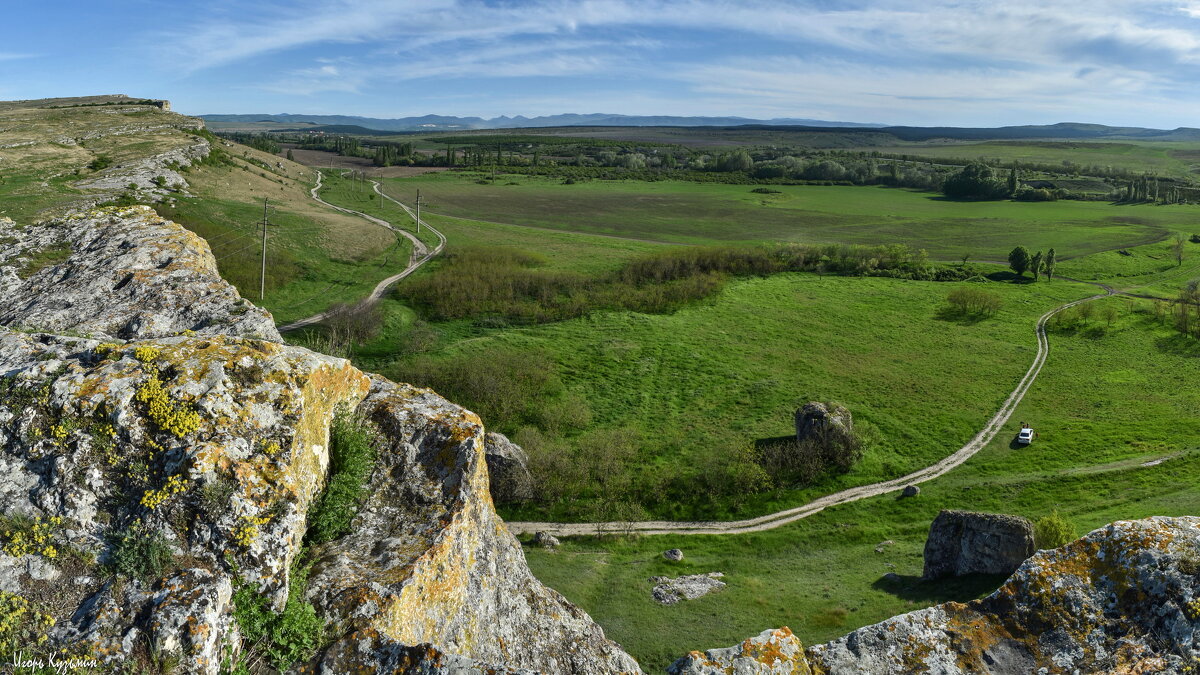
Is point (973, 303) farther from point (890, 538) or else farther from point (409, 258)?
point (409, 258)

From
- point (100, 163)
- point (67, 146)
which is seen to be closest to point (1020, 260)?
point (100, 163)

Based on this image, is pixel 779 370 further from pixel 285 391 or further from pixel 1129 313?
pixel 285 391

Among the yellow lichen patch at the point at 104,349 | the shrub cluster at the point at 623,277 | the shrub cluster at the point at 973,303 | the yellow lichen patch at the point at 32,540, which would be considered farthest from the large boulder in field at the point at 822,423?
the shrub cluster at the point at 973,303

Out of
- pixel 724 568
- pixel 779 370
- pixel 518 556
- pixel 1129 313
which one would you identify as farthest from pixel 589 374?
pixel 1129 313

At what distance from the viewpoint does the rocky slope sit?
7.60 metres

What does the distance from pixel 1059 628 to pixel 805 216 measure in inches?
5641

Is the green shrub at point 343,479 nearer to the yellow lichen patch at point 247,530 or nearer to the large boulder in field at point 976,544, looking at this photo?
the yellow lichen patch at point 247,530

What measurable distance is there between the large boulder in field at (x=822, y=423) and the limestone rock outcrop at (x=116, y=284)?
123ft

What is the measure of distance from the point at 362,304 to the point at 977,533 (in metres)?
53.3

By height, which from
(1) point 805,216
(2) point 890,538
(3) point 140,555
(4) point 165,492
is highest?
(1) point 805,216

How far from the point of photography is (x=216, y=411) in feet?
25.6

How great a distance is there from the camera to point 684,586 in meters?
30.0

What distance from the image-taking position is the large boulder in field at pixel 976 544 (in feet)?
87.8

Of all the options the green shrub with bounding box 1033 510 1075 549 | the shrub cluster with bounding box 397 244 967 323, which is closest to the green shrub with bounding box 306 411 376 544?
the green shrub with bounding box 1033 510 1075 549
